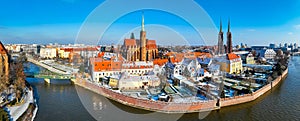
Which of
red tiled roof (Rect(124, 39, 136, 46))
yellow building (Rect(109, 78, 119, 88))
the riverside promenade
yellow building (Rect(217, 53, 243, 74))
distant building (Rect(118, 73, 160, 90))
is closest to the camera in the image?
the riverside promenade

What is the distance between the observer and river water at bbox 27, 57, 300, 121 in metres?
5.49

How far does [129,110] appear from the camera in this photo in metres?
6.19

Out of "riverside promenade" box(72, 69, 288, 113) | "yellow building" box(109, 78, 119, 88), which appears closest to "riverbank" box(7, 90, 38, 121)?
"riverside promenade" box(72, 69, 288, 113)

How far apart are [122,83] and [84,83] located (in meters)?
2.04

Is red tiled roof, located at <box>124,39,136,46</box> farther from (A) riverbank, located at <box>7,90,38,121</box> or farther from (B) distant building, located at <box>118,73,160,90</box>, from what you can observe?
(A) riverbank, located at <box>7,90,38,121</box>

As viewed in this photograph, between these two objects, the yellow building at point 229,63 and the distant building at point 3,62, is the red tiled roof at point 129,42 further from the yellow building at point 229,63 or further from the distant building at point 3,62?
the distant building at point 3,62

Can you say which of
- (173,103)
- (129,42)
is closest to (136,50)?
(129,42)

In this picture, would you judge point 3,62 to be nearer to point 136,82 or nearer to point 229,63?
point 136,82

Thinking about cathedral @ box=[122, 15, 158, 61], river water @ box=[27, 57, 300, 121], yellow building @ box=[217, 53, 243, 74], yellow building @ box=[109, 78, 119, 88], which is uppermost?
cathedral @ box=[122, 15, 158, 61]

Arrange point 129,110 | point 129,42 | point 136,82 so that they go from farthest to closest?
point 129,42
point 136,82
point 129,110

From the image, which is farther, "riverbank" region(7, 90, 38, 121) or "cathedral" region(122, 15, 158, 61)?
"cathedral" region(122, 15, 158, 61)

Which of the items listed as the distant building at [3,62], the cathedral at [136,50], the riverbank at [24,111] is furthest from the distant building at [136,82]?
the distant building at [3,62]

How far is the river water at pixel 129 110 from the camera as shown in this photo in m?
5.49

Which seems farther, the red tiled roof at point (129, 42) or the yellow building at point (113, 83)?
the red tiled roof at point (129, 42)
